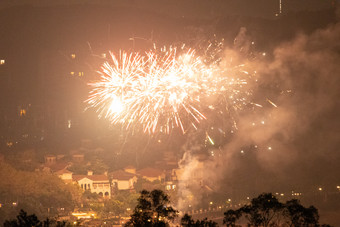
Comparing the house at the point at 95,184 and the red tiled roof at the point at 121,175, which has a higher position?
the red tiled roof at the point at 121,175

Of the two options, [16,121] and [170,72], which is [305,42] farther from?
[16,121]

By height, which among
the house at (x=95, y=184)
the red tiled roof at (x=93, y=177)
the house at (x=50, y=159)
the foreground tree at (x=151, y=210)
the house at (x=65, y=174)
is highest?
the house at (x=50, y=159)

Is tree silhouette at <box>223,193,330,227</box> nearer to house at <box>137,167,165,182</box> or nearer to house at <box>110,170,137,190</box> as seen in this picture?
house at <box>110,170,137,190</box>

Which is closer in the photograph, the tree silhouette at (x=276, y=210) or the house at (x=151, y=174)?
the tree silhouette at (x=276, y=210)

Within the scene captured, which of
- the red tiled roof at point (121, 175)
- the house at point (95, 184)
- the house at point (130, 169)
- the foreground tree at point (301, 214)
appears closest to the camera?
the foreground tree at point (301, 214)

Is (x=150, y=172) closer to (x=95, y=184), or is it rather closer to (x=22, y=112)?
(x=95, y=184)

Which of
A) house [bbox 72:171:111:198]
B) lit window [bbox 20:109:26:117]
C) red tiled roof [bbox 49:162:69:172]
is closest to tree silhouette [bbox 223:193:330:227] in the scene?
house [bbox 72:171:111:198]

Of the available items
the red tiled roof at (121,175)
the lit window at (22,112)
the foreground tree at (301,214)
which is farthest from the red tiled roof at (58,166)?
the foreground tree at (301,214)

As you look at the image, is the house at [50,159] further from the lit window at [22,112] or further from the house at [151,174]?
the lit window at [22,112]
